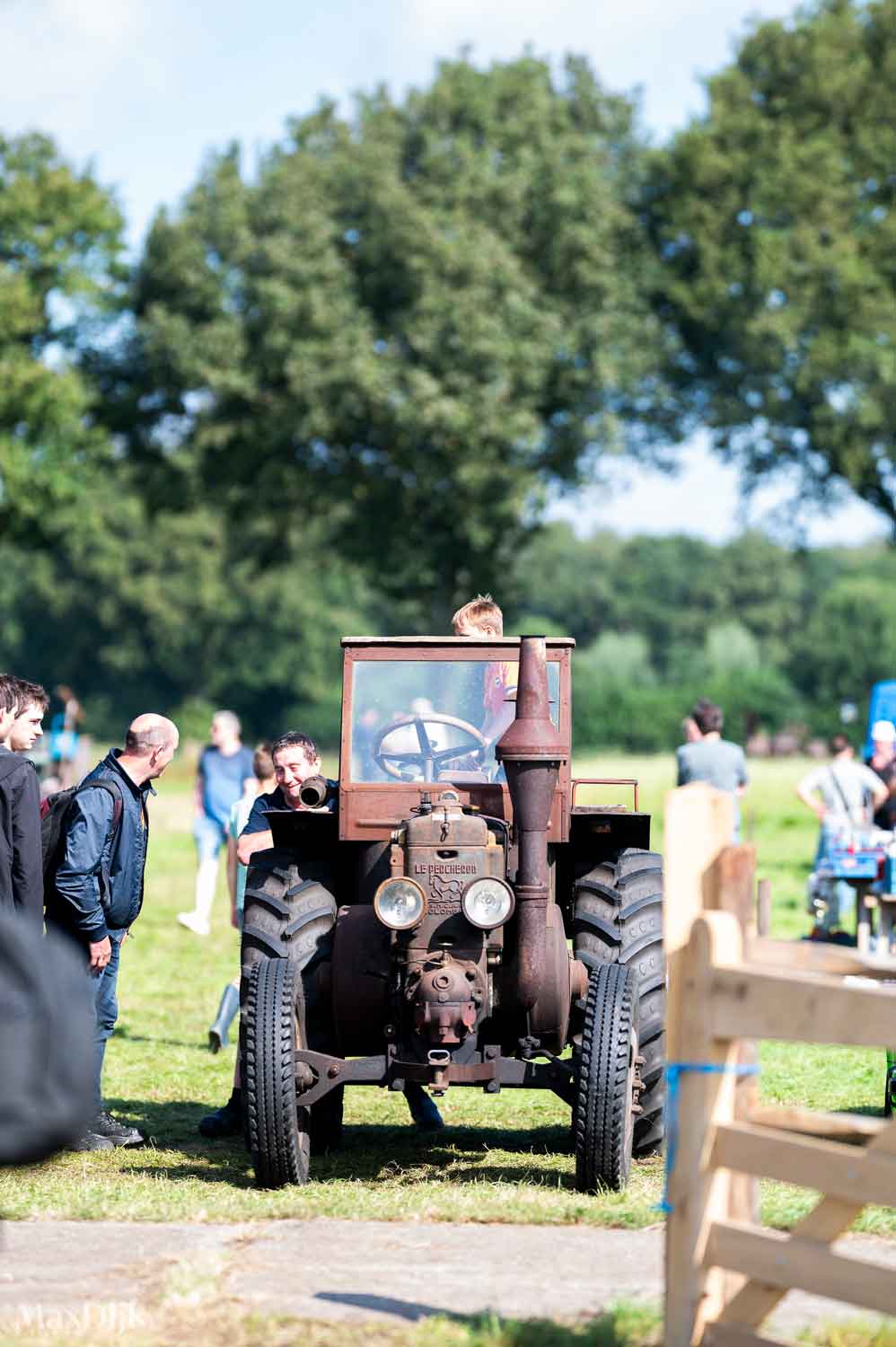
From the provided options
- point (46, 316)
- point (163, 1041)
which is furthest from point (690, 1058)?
point (46, 316)

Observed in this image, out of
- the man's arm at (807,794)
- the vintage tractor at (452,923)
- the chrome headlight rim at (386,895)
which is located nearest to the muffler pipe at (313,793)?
the vintage tractor at (452,923)

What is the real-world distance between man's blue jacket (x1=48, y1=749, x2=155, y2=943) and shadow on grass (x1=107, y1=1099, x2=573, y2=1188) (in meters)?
Answer: 1.04

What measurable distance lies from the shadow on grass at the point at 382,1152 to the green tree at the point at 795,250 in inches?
1288

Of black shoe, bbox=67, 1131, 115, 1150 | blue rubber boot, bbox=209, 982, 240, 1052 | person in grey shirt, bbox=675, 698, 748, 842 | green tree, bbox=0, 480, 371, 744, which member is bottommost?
black shoe, bbox=67, 1131, 115, 1150

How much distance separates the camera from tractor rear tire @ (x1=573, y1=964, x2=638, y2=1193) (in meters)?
7.18

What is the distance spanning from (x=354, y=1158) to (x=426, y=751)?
5.83ft

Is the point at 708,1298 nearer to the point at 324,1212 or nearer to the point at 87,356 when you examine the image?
the point at 324,1212

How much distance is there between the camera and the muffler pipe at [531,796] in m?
7.32

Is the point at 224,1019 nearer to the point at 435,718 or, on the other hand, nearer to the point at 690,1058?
the point at 435,718

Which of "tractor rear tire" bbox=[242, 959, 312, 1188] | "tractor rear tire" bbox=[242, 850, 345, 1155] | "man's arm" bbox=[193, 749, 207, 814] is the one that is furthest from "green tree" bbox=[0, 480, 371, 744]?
"tractor rear tire" bbox=[242, 959, 312, 1188]

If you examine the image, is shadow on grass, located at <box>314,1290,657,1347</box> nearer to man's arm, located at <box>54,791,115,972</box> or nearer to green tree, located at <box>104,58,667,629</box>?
man's arm, located at <box>54,791,115,972</box>

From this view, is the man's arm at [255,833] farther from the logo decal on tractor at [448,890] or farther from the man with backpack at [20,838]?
the logo decal on tractor at [448,890]

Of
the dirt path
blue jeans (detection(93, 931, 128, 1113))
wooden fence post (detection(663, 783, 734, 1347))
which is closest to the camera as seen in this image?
wooden fence post (detection(663, 783, 734, 1347))

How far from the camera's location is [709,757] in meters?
15.5
